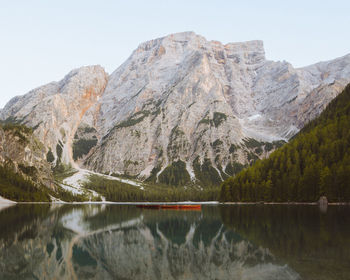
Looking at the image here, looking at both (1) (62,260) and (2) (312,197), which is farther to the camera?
(2) (312,197)

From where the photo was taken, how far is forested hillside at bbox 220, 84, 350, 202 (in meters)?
134

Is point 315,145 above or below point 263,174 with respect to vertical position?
above

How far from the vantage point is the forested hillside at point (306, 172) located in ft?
440

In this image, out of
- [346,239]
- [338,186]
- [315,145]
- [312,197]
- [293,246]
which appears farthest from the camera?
[315,145]

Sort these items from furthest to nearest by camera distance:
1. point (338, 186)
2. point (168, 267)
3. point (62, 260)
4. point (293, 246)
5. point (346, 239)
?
point (338, 186) → point (346, 239) → point (293, 246) → point (62, 260) → point (168, 267)

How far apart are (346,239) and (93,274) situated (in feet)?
86.2

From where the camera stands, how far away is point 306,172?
144500 millimetres

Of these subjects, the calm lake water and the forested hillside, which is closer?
the calm lake water

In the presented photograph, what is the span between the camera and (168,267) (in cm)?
2738

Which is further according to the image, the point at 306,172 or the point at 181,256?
the point at 306,172

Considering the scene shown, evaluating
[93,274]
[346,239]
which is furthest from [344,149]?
[93,274]

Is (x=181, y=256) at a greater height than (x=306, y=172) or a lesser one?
lesser

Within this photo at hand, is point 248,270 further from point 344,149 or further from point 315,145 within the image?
point 315,145

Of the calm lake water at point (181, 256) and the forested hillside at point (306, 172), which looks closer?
the calm lake water at point (181, 256)
